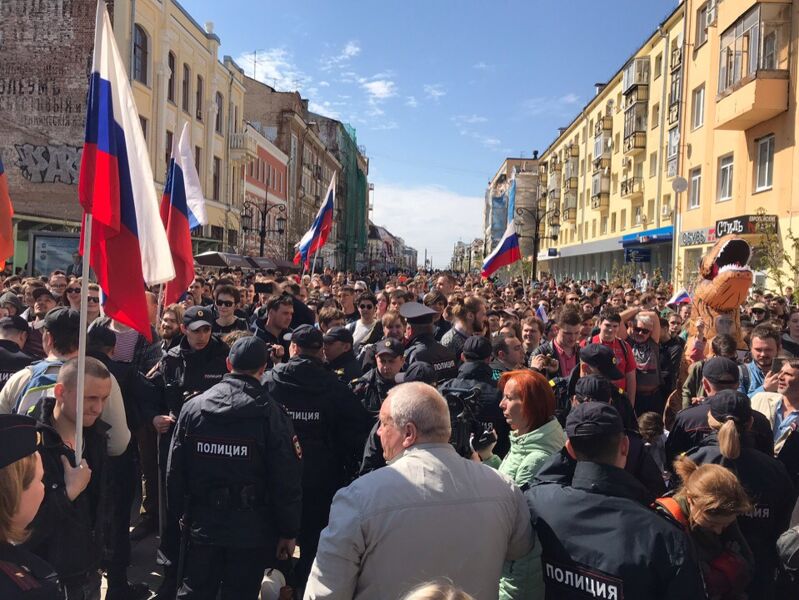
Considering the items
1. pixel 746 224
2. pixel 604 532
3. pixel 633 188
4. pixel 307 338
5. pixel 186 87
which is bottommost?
pixel 604 532

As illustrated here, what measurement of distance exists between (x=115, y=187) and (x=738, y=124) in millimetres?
21033

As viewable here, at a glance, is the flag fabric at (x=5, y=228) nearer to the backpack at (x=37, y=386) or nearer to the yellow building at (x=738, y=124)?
the backpack at (x=37, y=386)

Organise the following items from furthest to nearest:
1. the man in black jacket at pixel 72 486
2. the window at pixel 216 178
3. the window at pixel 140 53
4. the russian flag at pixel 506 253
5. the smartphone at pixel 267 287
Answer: the window at pixel 216 178
the window at pixel 140 53
the russian flag at pixel 506 253
the smartphone at pixel 267 287
the man in black jacket at pixel 72 486

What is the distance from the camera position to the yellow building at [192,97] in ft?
86.9

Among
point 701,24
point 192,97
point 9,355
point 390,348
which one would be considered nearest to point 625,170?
point 701,24

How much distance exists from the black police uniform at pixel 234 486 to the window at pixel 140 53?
25883 mm

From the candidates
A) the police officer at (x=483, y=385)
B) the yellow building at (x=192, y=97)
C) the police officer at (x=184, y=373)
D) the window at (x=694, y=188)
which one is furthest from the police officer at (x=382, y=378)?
the window at (x=694, y=188)

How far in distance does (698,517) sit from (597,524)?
2.82 feet

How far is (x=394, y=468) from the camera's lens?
8.05 ft

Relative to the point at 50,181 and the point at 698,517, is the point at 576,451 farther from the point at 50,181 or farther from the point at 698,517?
the point at 50,181

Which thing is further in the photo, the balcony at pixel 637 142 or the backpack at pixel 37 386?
the balcony at pixel 637 142

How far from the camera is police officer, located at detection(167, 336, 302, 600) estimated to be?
12.2 ft

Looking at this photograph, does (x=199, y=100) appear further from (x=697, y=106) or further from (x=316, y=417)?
(x=316, y=417)

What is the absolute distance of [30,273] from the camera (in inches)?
643
